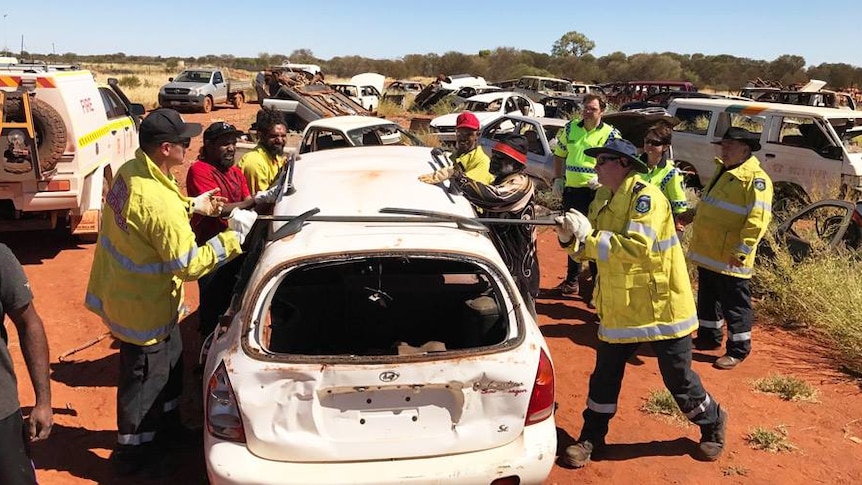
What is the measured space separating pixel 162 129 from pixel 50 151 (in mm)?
4239

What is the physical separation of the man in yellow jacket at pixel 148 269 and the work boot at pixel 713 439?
2886mm

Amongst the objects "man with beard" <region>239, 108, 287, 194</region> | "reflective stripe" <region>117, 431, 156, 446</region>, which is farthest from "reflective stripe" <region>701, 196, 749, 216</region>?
"reflective stripe" <region>117, 431, 156, 446</region>

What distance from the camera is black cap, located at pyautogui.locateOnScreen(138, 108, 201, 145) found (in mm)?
3164

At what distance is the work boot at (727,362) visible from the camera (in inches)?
199

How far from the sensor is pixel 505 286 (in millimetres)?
2789

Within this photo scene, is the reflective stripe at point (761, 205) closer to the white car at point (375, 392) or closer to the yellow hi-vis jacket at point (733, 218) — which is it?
the yellow hi-vis jacket at point (733, 218)

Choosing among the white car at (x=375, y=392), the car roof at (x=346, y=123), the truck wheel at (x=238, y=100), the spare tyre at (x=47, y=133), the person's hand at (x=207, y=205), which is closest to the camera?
the white car at (x=375, y=392)

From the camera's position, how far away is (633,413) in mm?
4371

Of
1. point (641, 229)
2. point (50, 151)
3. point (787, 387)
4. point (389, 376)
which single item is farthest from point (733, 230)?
point (50, 151)

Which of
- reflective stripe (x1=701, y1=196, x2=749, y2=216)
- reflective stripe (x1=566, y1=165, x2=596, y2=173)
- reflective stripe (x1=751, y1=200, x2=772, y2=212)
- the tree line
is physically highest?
the tree line

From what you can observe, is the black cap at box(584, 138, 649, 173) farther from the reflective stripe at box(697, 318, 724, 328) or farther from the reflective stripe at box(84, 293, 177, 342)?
the reflective stripe at box(697, 318, 724, 328)

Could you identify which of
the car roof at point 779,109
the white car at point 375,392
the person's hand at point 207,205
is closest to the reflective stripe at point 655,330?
the white car at point 375,392

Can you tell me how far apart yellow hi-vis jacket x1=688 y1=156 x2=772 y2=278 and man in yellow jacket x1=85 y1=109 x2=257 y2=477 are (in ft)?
11.8

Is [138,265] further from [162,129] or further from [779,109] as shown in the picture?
[779,109]
